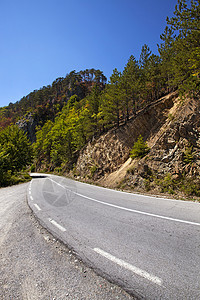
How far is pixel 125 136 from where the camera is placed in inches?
744

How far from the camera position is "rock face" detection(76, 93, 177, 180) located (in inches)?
679

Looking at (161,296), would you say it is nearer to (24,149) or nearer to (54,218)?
(54,218)

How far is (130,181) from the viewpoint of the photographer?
11.9m

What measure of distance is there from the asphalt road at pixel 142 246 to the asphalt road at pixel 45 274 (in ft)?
0.69

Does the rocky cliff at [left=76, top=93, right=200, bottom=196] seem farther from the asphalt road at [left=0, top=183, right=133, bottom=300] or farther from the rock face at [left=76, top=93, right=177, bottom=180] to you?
the asphalt road at [left=0, top=183, right=133, bottom=300]

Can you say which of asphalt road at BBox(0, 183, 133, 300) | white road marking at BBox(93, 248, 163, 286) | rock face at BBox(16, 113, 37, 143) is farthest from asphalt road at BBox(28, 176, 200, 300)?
rock face at BBox(16, 113, 37, 143)

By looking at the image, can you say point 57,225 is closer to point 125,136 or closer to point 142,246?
point 142,246

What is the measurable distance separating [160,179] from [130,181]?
100 inches

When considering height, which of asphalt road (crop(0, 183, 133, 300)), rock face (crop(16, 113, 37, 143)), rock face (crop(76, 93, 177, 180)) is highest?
rock face (crop(16, 113, 37, 143))

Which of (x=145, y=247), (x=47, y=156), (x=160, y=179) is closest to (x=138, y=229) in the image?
(x=145, y=247)

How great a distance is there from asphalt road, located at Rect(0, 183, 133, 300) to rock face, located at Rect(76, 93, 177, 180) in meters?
14.0

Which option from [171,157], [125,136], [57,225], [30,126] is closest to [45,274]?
[57,225]

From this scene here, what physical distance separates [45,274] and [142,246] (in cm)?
200

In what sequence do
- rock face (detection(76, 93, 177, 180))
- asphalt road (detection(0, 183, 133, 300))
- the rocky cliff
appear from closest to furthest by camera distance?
asphalt road (detection(0, 183, 133, 300))
the rocky cliff
rock face (detection(76, 93, 177, 180))
